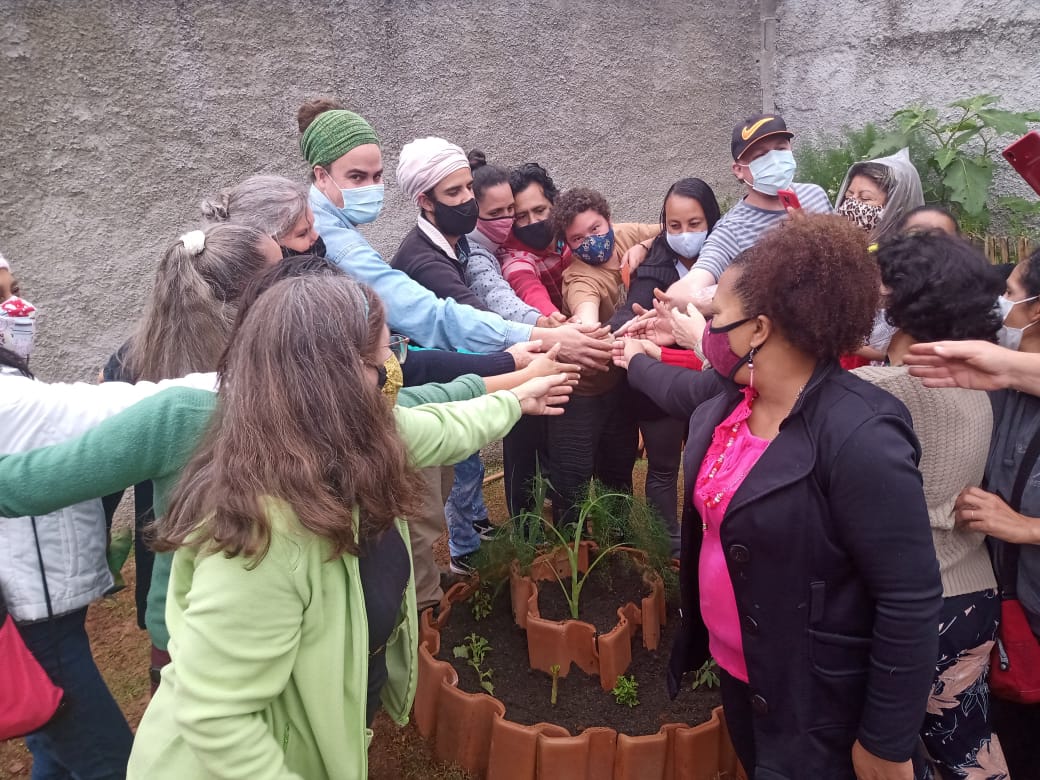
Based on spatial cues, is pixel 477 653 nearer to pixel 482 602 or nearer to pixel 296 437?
pixel 482 602

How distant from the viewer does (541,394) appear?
2.40 metres

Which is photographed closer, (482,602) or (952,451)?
(952,451)

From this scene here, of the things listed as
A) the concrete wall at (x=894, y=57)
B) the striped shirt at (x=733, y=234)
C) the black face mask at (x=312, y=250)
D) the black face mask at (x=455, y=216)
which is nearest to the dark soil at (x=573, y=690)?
the striped shirt at (x=733, y=234)

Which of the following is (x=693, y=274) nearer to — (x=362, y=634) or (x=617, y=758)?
(x=617, y=758)

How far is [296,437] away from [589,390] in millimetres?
2061

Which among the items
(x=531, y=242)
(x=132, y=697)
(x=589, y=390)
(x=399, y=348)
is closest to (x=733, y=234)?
(x=589, y=390)

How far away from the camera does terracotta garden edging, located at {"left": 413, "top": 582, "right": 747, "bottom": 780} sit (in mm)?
2326

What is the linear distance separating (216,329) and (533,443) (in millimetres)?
2023

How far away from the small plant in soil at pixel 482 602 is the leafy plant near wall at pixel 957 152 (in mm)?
4666

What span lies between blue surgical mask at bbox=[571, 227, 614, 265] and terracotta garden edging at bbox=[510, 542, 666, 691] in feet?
5.05

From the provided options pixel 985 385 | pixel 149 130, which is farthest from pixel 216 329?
pixel 149 130

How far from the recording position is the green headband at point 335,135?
3.05m

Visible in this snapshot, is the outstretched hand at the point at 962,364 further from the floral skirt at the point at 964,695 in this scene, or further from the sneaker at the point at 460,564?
the sneaker at the point at 460,564

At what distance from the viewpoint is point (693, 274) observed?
9.95 ft
